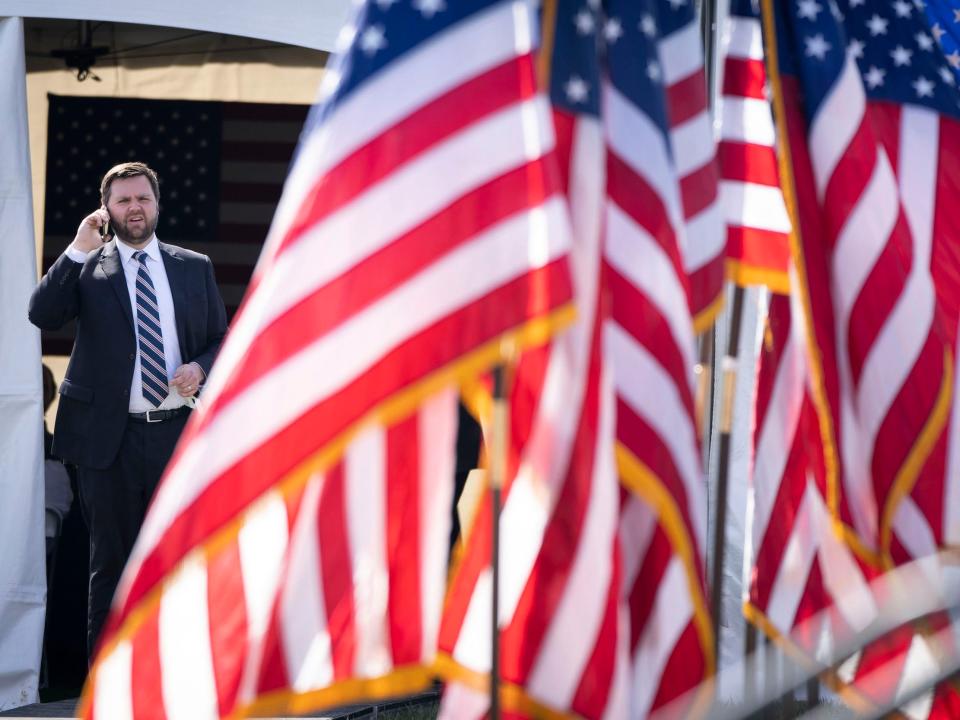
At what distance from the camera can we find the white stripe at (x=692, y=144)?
3828mm

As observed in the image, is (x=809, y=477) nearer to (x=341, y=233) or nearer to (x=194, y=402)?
(x=341, y=233)

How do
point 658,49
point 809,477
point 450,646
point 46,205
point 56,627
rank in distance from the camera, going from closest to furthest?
point 450,646 < point 658,49 < point 809,477 < point 56,627 < point 46,205

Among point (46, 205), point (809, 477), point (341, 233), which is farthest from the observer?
point (46, 205)

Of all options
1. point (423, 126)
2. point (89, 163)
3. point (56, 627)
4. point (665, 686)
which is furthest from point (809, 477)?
point (89, 163)

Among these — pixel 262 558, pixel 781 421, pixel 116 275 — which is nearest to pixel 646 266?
pixel 781 421

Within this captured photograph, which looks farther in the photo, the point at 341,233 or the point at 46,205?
the point at 46,205

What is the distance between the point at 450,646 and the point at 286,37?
3328mm

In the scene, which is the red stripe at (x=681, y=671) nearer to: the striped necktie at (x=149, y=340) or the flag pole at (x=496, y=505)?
the flag pole at (x=496, y=505)

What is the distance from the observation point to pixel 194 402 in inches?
243

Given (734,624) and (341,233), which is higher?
(341,233)

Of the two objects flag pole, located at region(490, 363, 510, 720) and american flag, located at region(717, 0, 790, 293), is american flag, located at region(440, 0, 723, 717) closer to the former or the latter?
flag pole, located at region(490, 363, 510, 720)

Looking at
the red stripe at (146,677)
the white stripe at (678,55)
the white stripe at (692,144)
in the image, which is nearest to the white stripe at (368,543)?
the red stripe at (146,677)

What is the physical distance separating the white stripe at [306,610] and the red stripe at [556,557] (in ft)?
1.32

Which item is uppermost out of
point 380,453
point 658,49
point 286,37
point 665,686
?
point 286,37
